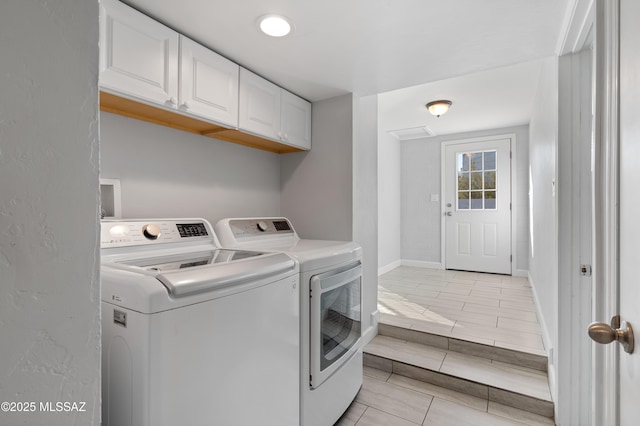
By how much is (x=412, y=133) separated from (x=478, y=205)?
1.52m

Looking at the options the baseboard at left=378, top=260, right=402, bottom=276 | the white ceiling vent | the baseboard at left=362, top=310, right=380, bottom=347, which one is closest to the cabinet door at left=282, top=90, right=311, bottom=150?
the baseboard at left=362, top=310, right=380, bottom=347

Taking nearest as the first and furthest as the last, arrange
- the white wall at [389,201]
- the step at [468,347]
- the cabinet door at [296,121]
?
the step at [468,347], the cabinet door at [296,121], the white wall at [389,201]

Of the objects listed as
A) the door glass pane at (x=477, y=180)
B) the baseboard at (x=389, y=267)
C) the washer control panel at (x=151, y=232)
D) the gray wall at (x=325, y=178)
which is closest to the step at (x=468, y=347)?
the gray wall at (x=325, y=178)

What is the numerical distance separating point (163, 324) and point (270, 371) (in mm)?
550

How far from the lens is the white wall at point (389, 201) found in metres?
4.65

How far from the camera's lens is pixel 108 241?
136 cm

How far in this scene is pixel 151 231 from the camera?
60.4 inches

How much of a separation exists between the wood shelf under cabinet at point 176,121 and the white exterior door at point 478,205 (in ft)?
11.6

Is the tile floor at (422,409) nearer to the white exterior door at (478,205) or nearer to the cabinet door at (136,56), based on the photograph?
the cabinet door at (136,56)

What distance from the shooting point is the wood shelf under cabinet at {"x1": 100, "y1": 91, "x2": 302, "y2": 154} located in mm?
1468

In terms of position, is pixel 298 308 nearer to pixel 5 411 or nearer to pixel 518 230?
pixel 5 411

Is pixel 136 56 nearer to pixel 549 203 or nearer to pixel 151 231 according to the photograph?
pixel 151 231

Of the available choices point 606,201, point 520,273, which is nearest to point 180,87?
point 606,201

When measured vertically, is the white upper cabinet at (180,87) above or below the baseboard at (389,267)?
above
